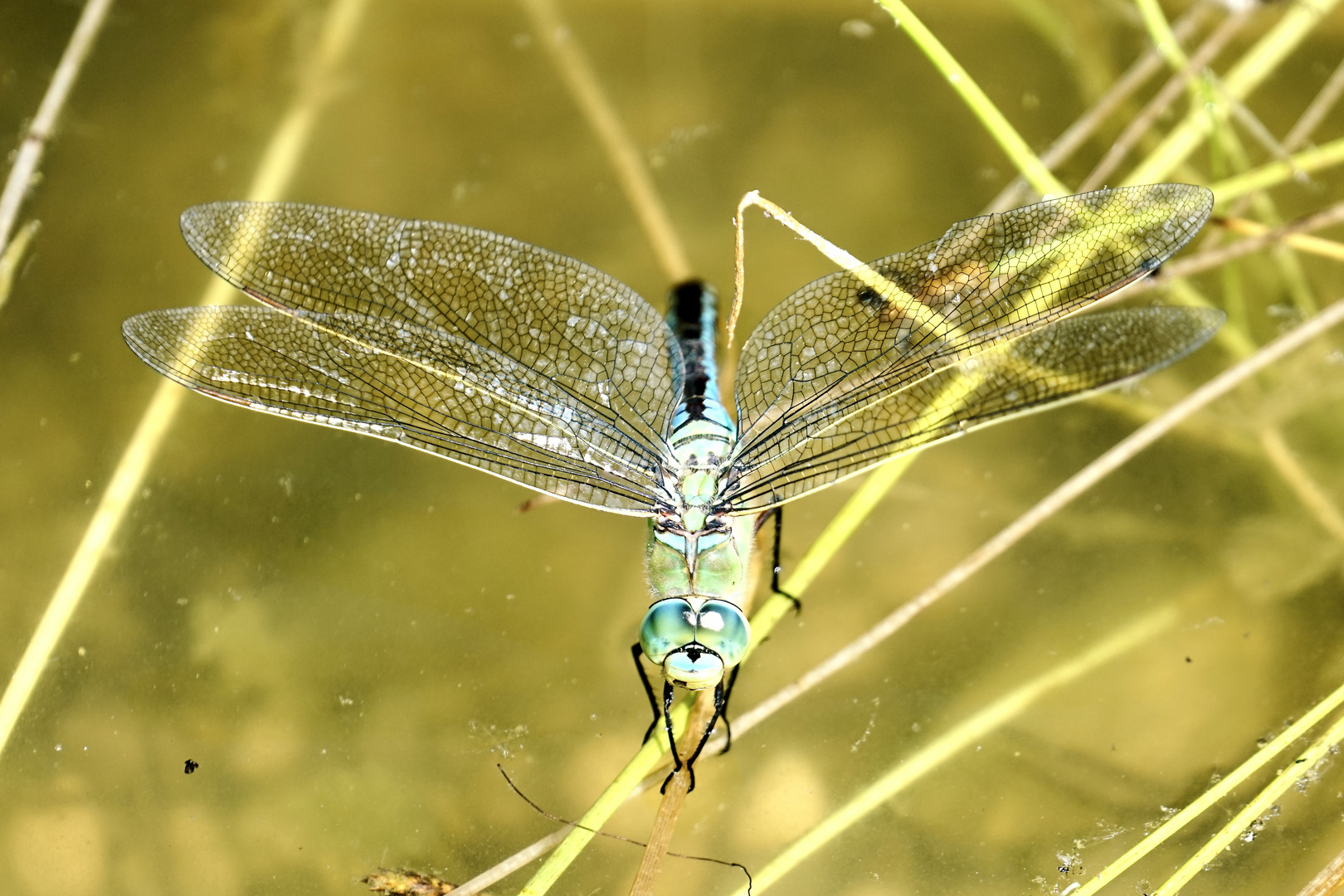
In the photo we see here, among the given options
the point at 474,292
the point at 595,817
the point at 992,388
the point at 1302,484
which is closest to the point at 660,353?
the point at 474,292

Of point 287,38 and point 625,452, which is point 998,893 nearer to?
point 625,452

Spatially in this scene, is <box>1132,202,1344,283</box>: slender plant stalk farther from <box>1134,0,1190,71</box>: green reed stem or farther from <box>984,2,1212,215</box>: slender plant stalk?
<box>1134,0,1190,71</box>: green reed stem

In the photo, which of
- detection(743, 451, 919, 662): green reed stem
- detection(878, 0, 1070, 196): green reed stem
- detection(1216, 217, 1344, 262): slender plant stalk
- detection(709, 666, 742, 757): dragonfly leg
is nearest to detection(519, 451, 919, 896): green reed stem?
detection(743, 451, 919, 662): green reed stem

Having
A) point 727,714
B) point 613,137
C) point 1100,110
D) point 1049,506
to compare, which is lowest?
point 727,714

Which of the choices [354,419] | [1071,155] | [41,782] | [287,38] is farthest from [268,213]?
[1071,155]

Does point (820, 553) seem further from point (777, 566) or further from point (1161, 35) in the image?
point (1161, 35)

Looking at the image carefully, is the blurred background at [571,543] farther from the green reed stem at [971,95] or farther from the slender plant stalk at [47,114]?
the green reed stem at [971,95]

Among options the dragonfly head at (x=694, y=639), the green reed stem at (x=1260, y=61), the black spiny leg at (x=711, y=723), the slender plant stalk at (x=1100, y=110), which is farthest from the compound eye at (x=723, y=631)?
the green reed stem at (x=1260, y=61)

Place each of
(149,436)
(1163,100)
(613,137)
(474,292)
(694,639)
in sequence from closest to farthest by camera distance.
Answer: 1. (694,639)
2. (474,292)
3. (149,436)
4. (1163,100)
5. (613,137)
